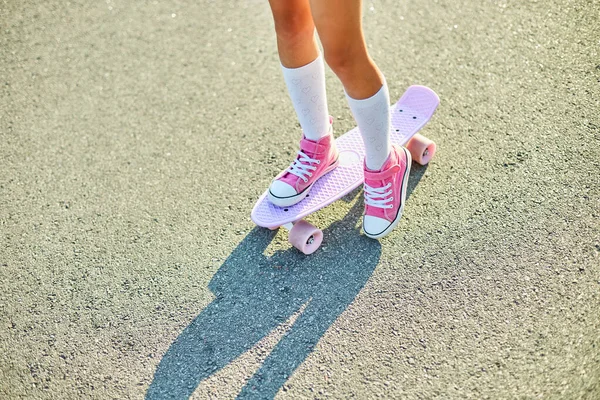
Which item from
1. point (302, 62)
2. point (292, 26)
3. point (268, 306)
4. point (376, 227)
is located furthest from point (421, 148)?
point (268, 306)

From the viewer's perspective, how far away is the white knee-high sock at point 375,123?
2.33 m

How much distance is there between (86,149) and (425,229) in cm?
195

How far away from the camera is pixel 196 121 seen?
344 cm

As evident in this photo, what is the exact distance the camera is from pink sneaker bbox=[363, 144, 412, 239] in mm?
2572

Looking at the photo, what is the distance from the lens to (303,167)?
2.75 meters

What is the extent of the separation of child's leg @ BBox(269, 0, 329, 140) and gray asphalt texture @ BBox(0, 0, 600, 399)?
473mm

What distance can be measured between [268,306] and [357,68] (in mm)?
1041

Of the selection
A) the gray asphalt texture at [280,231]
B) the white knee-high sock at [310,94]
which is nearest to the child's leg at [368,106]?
the gray asphalt texture at [280,231]

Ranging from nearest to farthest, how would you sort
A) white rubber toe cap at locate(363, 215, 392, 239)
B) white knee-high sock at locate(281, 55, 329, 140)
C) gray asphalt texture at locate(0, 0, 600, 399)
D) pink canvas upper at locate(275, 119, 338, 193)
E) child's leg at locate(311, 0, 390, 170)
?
child's leg at locate(311, 0, 390, 170), gray asphalt texture at locate(0, 0, 600, 399), white knee-high sock at locate(281, 55, 329, 140), white rubber toe cap at locate(363, 215, 392, 239), pink canvas upper at locate(275, 119, 338, 193)

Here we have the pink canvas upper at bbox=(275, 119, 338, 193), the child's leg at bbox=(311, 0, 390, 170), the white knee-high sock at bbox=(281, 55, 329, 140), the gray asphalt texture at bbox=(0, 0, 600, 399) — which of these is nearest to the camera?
the child's leg at bbox=(311, 0, 390, 170)

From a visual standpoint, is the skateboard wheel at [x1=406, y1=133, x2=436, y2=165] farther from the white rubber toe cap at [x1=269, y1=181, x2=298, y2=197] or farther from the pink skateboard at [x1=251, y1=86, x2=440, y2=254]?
the white rubber toe cap at [x1=269, y1=181, x2=298, y2=197]

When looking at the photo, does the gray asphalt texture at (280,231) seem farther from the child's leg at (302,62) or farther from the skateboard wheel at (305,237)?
the child's leg at (302,62)

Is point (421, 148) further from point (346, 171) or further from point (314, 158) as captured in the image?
point (314, 158)

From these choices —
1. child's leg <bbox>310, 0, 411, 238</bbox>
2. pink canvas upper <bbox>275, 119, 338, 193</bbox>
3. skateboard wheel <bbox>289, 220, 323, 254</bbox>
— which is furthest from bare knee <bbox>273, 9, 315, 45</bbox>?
skateboard wheel <bbox>289, 220, 323, 254</bbox>
